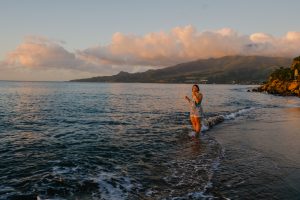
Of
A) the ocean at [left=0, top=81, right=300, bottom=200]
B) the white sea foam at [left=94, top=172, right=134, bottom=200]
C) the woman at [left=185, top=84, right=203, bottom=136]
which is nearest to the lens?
the white sea foam at [left=94, top=172, right=134, bottom=200]

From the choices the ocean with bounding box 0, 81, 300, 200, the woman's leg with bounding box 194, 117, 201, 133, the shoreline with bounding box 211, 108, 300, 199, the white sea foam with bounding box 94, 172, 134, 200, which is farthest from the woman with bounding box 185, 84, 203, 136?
the white sea foam with bounding box 94, 172, 134, 200

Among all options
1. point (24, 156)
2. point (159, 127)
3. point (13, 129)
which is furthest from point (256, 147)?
point (13, 129)

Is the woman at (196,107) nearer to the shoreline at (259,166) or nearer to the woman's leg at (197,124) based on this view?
the woman's leg at (197,124)

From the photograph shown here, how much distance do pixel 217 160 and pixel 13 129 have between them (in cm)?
1518

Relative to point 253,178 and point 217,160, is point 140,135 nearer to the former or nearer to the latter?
point 217,160

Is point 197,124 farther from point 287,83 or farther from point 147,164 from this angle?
A: point 287,83

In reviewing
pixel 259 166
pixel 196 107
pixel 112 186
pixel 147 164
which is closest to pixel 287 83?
pixel 196 107

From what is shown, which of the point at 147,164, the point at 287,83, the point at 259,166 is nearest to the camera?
the point at 259,166

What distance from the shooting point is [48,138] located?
1902 centimetres

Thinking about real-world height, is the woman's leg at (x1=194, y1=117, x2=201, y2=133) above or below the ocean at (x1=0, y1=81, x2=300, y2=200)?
above

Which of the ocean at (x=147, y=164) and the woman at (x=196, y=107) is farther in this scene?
the woman at (x=196, y=107)

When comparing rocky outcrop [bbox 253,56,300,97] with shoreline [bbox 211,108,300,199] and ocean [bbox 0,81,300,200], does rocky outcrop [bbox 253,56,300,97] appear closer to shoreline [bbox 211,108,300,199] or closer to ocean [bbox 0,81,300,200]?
shoreline [bbox 211,108,300,199]

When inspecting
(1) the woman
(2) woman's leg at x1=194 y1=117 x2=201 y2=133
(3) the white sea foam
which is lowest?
(3) the white sea foam

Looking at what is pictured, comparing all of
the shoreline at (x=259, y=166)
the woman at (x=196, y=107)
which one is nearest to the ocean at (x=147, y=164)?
the shoreline at (x=259, y=166)
